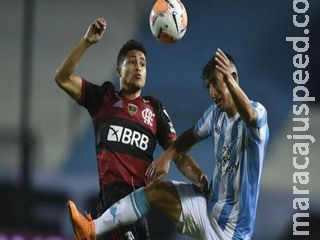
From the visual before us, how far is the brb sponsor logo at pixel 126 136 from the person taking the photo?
442cm

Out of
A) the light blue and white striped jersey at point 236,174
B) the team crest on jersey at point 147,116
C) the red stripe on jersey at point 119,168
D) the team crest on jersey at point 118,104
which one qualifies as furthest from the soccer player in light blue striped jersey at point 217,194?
the team crest on jersey at point 118,104

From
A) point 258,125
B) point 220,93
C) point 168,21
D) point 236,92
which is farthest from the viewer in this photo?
point 168,21

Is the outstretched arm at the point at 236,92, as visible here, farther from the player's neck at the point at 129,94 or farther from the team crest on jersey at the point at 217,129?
the player's neck at the point at 129,94

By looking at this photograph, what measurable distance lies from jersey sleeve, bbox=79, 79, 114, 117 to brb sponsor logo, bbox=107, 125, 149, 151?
0.15 meters

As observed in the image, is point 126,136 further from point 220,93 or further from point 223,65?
point 223,65

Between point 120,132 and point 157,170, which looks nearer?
point 157,170

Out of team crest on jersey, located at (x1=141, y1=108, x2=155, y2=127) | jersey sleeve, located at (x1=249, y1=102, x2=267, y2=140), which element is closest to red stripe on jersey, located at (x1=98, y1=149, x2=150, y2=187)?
team crest on jersey, located at (x1=141, y1=108, x2=155, y2=127)

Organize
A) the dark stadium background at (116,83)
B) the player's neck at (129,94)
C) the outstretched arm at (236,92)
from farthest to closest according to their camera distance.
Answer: the dark stadium background at (116,83) → the player's neck at (129,94) → the outstretched arm at (236,92)

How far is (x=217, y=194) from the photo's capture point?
4.31 meters

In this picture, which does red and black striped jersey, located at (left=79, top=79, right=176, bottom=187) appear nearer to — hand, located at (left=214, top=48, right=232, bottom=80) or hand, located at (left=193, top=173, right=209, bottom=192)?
hand, located at (left=193, top=173, right=209, bottom=192)

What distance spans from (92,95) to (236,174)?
80cm

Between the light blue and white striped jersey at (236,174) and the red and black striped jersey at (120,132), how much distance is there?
0.36 meters

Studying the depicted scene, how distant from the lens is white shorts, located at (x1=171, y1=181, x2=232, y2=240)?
4.29 metres

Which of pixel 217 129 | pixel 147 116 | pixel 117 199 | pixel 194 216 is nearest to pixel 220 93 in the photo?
pixel 217 129
